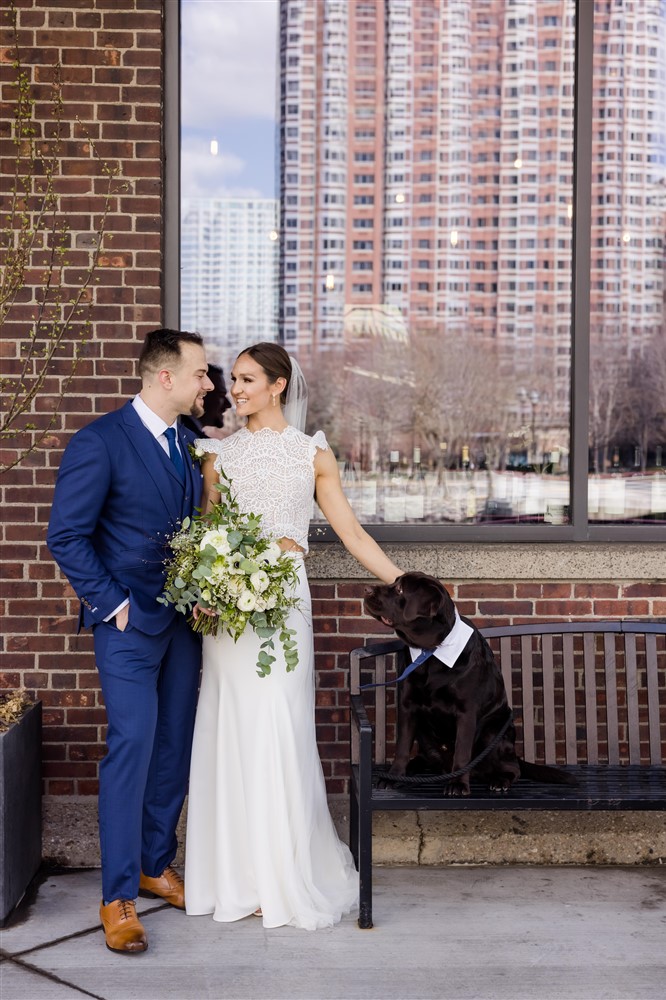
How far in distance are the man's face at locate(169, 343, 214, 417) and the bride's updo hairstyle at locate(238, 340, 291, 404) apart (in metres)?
0.21

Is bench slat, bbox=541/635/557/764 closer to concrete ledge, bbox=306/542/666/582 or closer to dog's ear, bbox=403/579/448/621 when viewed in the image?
concrete ledge, bbox=306/542/666/582

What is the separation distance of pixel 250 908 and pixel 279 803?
16.9 inches

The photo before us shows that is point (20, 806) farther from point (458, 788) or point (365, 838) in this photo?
point (458, 788)

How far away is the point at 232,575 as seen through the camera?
3.64 m

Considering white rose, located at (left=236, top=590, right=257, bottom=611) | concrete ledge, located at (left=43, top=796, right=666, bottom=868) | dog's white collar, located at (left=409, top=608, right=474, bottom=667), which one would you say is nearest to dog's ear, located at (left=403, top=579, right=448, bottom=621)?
dog's white collar, located at (left=409, top=608, right=474, bottom=667)

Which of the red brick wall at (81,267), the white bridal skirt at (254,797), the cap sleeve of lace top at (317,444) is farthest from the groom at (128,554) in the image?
the red brick wall at (81,267)

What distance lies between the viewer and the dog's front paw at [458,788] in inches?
154

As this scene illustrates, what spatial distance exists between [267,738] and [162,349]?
4.86 feet

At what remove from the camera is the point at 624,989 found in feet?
11.5

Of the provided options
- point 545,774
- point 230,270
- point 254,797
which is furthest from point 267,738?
point 230,270

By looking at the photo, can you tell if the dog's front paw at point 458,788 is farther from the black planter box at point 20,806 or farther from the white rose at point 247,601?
the black planter box at point 20,806

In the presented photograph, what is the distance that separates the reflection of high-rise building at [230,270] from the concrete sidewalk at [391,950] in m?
4.65

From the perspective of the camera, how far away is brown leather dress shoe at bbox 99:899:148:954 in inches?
145

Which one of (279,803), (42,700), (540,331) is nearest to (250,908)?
(279,803)
